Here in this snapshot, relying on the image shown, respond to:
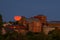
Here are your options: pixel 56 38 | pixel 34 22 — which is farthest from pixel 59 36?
pixel 34 22

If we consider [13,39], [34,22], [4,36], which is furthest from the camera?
[34,22]

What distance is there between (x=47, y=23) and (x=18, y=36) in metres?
11.8

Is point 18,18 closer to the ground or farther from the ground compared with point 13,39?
farther from the ground

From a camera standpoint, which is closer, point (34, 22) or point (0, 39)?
point (0, 39)

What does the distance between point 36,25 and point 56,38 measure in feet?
21.3

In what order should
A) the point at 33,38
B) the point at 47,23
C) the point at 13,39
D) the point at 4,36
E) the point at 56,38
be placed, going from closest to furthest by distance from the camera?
the point at 13,39 < the point at 4,36 < the point at 33,38 < the point at 56,38 < the point at 47,23

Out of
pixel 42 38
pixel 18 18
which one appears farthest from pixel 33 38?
pixel 18 18

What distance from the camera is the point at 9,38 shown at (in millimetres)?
9180

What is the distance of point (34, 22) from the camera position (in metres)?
17.5

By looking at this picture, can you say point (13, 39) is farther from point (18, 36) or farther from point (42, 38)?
point (42, 38)

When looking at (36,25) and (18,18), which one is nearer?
(18,18)

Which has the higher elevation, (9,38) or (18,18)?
(18,18)

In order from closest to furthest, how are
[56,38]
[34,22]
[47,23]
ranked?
[56,38] < [34,22] < [47,23]

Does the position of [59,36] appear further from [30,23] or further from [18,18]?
[30,23]
